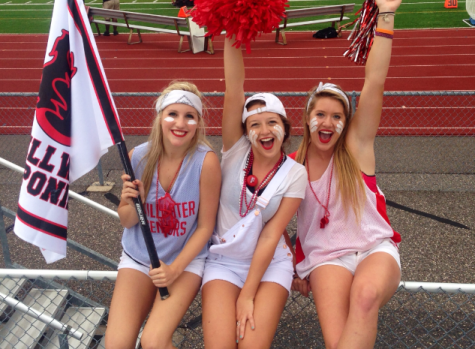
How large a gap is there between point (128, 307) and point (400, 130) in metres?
5.99

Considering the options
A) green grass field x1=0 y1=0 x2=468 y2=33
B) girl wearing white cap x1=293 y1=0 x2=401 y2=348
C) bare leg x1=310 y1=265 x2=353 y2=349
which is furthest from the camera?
green grass field x1=0 y1=0 x2=468 y2=33

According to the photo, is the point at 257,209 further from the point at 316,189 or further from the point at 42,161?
the point at 42,161

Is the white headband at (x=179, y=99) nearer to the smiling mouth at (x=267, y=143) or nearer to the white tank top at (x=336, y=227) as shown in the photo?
the smiling mouth at (x=267, y=143)

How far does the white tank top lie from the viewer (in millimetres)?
2361

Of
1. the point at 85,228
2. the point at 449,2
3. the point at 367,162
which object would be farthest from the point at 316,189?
the point at 449,2

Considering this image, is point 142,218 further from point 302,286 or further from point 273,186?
point 302,286

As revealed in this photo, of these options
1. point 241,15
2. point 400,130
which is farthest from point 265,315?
point 400,130

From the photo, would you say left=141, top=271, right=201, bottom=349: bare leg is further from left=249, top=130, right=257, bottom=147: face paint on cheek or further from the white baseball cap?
the white baseball cap

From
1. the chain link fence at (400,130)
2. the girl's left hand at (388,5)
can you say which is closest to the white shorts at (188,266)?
the girl's left hand at (388,5)

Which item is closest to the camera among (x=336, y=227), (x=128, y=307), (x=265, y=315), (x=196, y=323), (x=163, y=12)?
(x=265, y=315)

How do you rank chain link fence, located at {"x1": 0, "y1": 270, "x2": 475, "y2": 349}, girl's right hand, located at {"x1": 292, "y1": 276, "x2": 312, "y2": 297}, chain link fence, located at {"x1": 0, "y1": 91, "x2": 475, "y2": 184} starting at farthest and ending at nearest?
chain link fence, located at {"x1": 0, "y1": 91, "x2": 475, "y2": 184}, chain link fence, located at {"x1": 0, "y1": 270, "x2": 475, "y2": 349}, girl's right hand, located at {"x1": 292, "y1": 276, "x2": 312, "y2": 297}

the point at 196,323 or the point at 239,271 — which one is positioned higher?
the point at 239,271

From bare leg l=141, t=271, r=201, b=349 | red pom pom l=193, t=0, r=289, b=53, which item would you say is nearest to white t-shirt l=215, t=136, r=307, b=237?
bare leg l=141, t=271, r=201, b=349

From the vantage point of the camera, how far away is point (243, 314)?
2107 millimetres
